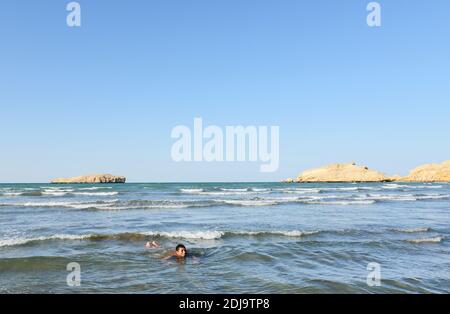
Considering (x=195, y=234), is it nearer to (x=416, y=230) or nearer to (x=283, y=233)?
(x=283, y=233)

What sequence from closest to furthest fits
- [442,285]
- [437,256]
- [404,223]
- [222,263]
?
[442,285] → [222,263] → [437,256] → [404,223]

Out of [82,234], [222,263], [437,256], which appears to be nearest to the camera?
[222,263]

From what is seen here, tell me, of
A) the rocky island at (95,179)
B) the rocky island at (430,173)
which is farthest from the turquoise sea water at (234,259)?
the rocky island at (95,179)

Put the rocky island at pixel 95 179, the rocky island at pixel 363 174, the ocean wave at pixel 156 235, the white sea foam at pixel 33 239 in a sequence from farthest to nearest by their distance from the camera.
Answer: the rocky island at pixel 95 179 < the rocky island at pixel 363 174 < the ocean wave at pixel 156 235 < the white sea foam at pixel 33 239

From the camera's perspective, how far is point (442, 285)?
782 cm

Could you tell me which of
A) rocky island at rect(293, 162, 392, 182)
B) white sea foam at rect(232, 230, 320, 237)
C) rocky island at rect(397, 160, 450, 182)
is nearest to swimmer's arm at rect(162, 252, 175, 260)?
white sea foam at rect(232, 230, 320, 237)

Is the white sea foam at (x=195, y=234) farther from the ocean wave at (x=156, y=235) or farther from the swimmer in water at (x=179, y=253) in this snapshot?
the swimmer in water at (x=179, y=253)

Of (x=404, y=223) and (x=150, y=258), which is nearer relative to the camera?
(x=150, y=258)

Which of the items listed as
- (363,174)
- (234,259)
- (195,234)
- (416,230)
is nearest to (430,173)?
(363,174)

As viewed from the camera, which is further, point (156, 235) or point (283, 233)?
point (283, 233)

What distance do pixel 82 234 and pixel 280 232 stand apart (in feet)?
26.0
